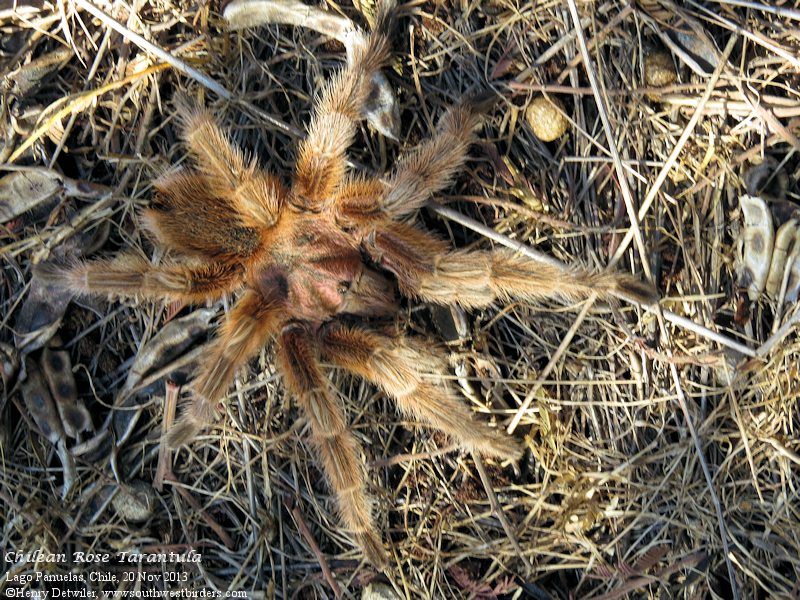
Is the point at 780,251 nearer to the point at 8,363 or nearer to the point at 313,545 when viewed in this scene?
the point at 313,545

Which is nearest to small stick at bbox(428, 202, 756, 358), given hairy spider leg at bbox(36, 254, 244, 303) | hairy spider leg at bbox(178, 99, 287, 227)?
hairy spider leg at bbox(178, 99, 287, 227)

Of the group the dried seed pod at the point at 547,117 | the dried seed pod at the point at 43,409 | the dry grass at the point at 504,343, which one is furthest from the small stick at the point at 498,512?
the dried seed pod at the point at 43,409

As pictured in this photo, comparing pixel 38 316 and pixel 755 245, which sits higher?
pixel 755 245

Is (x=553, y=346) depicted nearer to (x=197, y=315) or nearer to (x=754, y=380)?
(x=754, y=380)

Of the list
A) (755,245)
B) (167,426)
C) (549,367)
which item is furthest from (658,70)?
(167,426)

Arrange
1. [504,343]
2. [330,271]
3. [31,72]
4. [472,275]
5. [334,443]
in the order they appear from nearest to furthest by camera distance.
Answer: [472,275] → [334,443] → [330,271] → [504,343] → [31,72]

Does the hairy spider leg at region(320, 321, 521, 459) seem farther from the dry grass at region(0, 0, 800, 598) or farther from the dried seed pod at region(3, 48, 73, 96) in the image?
the dried seed pod at region(3, 48, 73, 96)

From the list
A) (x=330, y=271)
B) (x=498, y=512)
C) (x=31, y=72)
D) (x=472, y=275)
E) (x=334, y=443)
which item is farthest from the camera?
(x=31, y=72)
